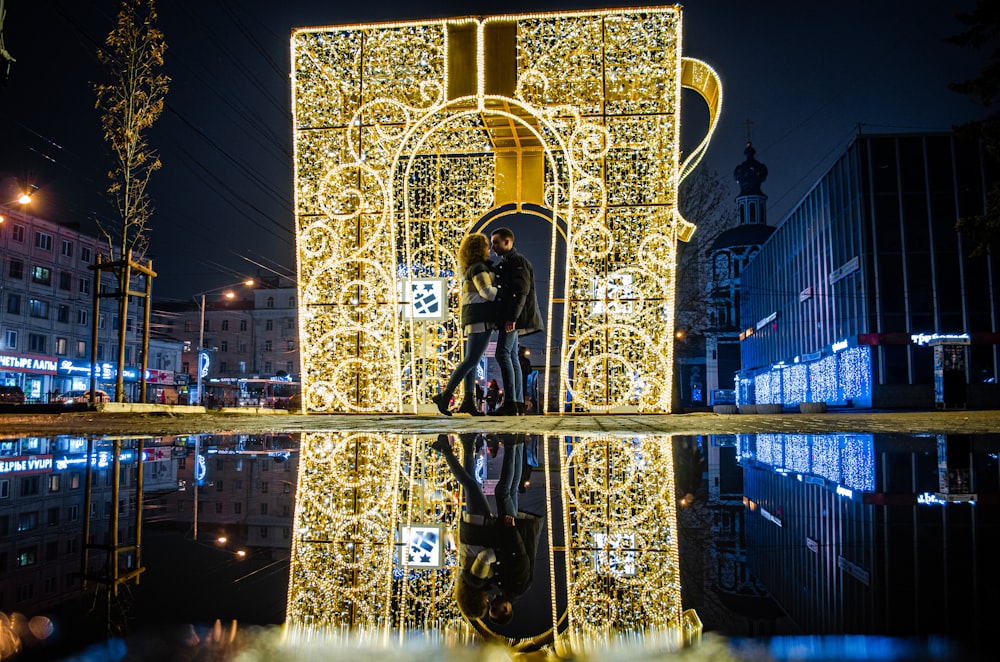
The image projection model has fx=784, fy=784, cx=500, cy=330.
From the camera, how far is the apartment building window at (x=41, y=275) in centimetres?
4878

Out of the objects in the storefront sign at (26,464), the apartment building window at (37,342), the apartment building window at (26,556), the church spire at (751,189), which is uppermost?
the church spire at (751,189)

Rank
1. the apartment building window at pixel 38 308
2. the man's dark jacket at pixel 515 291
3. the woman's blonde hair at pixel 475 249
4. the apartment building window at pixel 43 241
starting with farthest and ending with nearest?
the apartment building window at pixel 43 241, the apartment building window at pixel 38 308, the woman's blonde hair at pixel 475 249, the man's dark jacket at pixel 515 291

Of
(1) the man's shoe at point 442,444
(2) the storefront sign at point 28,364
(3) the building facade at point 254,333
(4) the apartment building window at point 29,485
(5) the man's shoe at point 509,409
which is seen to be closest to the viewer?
(4) the apartment building window at point 29,485

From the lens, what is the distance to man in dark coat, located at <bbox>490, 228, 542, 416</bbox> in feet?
30.5

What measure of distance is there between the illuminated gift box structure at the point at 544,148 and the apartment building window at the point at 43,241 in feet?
150

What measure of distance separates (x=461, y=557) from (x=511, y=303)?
744cm

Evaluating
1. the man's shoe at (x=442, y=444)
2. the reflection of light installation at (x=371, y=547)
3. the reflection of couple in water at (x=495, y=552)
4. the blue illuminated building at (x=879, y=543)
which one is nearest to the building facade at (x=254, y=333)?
the man's shoe at (x=442, y=444)

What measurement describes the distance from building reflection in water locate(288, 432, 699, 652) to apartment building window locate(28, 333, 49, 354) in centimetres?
5210

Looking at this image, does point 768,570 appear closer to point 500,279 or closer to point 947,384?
point 500,279

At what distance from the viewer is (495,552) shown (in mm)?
1979

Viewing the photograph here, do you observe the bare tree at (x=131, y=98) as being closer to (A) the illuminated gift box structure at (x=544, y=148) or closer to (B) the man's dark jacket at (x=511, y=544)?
(A) the illuminated gift box structure at (x=544, y=148)

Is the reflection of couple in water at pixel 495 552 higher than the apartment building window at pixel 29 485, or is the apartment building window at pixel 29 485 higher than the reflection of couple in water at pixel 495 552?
the apartment building window at pixel 29 485

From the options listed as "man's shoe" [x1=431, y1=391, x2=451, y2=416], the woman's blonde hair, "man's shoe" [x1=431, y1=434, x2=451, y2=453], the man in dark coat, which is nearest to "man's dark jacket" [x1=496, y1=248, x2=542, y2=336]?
the man in dark coat

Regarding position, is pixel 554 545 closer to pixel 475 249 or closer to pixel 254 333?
pixel 475 249
